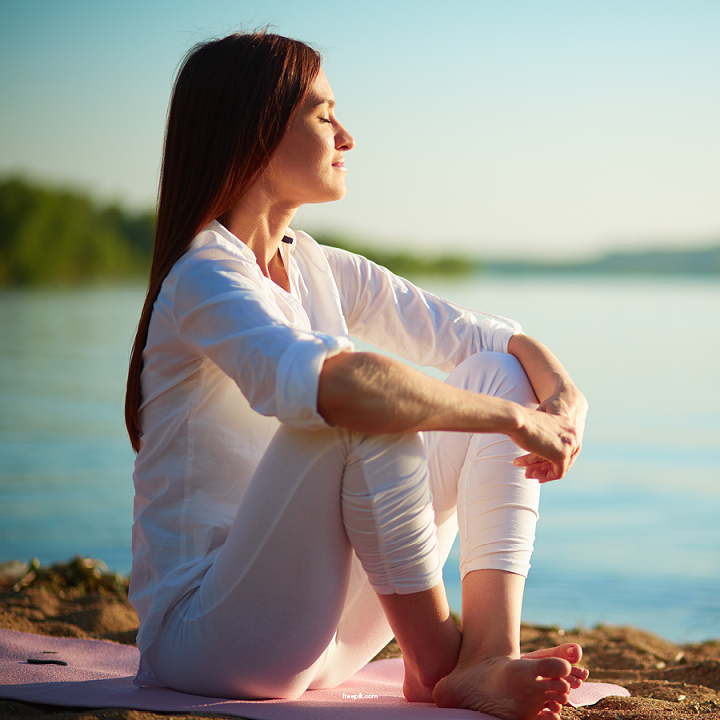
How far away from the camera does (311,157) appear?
1519 millimetres

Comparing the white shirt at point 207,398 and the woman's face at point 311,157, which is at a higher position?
the woman's face at point 311,157

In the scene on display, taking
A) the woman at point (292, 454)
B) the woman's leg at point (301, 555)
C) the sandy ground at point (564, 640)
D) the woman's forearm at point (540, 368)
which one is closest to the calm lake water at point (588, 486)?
the sandy ground at point (564, 640)

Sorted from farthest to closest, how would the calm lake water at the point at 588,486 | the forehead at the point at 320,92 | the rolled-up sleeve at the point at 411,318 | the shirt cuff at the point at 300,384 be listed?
the calm lake water at the point at 588,486
the rolled-up sleeve at the point at 411,318
the forehead at the point at 320,92
the shirt cuff at the point at 300,384

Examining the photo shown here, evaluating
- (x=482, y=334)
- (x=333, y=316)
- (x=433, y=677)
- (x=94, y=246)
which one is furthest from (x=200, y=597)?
(x=94, y=246)

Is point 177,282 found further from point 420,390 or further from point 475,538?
point 475,538

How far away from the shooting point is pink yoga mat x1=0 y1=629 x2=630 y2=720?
4.24ft

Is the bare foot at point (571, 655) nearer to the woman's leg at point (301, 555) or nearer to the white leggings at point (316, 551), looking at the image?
the white leggings at point (316, 551)

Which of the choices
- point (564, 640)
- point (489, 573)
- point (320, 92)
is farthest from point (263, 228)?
point (564, 640)

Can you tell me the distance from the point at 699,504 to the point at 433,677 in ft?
11.8

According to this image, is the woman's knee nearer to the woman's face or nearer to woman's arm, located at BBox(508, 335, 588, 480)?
woman's arm, located at BBox(508, 335, 588, 480)

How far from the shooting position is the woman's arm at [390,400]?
114 centimetres

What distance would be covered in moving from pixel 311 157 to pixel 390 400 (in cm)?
59

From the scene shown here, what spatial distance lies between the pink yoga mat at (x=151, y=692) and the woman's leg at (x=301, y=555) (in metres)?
0.06

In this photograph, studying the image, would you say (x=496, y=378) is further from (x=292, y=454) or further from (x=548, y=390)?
(x=292, y=454)
